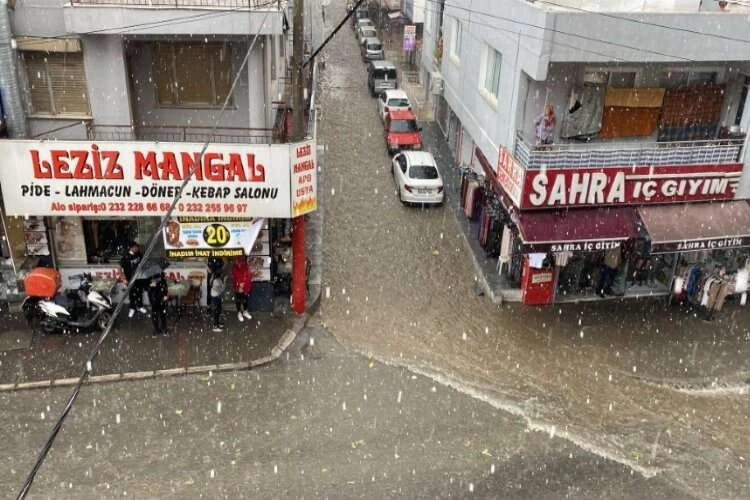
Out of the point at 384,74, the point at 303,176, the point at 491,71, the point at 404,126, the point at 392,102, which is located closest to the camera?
the point at 303,176

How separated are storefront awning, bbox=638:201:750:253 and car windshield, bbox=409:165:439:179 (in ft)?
25.5

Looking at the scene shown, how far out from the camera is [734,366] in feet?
45.8

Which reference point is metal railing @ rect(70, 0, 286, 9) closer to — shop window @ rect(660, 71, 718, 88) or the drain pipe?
the drain pipe

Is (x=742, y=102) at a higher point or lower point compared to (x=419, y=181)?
higher

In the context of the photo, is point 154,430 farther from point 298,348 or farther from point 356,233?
point 356,233

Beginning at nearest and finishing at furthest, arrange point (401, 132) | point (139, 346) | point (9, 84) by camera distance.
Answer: point (9, 84) < point (139, 346) < point (401, 132)

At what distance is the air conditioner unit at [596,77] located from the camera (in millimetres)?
14875

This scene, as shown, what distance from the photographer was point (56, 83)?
42.8 ft

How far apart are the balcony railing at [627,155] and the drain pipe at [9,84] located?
34.8 ft

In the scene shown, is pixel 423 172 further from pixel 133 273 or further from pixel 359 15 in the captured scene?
pixel 359 15

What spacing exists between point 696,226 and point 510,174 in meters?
4.31

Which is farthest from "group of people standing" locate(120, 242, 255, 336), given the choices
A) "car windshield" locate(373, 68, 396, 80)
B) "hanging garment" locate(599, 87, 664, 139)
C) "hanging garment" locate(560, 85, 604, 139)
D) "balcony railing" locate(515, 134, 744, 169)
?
"car windshield" locate(373, 68, 396, 80)

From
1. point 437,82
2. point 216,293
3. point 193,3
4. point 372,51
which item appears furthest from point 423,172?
point 372,51

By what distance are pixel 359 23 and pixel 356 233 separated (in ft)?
106
